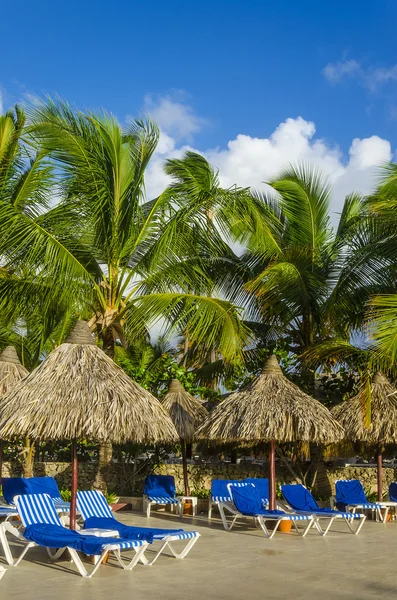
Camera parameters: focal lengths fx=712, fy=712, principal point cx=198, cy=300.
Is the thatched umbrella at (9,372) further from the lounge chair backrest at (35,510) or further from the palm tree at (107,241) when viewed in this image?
the lounge chair backrest at (35,510)

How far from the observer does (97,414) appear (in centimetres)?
805

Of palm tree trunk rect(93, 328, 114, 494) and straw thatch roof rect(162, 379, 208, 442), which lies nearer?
straw thatch roof rect(162, 379, 208, 442)

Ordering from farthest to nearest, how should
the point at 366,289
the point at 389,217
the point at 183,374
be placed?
the point at 183,374 < the point at 366,289 < the point at 389,217

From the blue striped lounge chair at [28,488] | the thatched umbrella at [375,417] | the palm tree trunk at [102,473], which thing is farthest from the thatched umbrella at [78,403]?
the thatched umbrella at [375,417]

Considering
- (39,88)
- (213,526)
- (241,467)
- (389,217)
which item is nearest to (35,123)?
(39,88)

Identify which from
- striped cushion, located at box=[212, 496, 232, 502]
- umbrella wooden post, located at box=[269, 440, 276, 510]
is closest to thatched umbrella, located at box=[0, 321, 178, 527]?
umbrella wooden post, located at box=[269, 440, 276, 510]

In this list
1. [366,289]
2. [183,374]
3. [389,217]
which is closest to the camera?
[389,217]

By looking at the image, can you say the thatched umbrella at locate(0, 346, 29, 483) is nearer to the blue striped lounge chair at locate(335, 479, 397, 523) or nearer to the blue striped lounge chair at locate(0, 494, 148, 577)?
the blue striped lounge chair at locate(0, 494, 148, 577)

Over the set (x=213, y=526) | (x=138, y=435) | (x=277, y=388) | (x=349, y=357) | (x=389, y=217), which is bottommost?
(x=213, y=526)

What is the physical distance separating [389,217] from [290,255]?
2838mm

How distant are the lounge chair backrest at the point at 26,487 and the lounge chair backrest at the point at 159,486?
7.47ft

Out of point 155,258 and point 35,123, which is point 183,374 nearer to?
point 155,258

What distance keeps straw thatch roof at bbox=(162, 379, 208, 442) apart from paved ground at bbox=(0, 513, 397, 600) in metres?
3.28

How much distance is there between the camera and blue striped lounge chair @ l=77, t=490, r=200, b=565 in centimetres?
708
